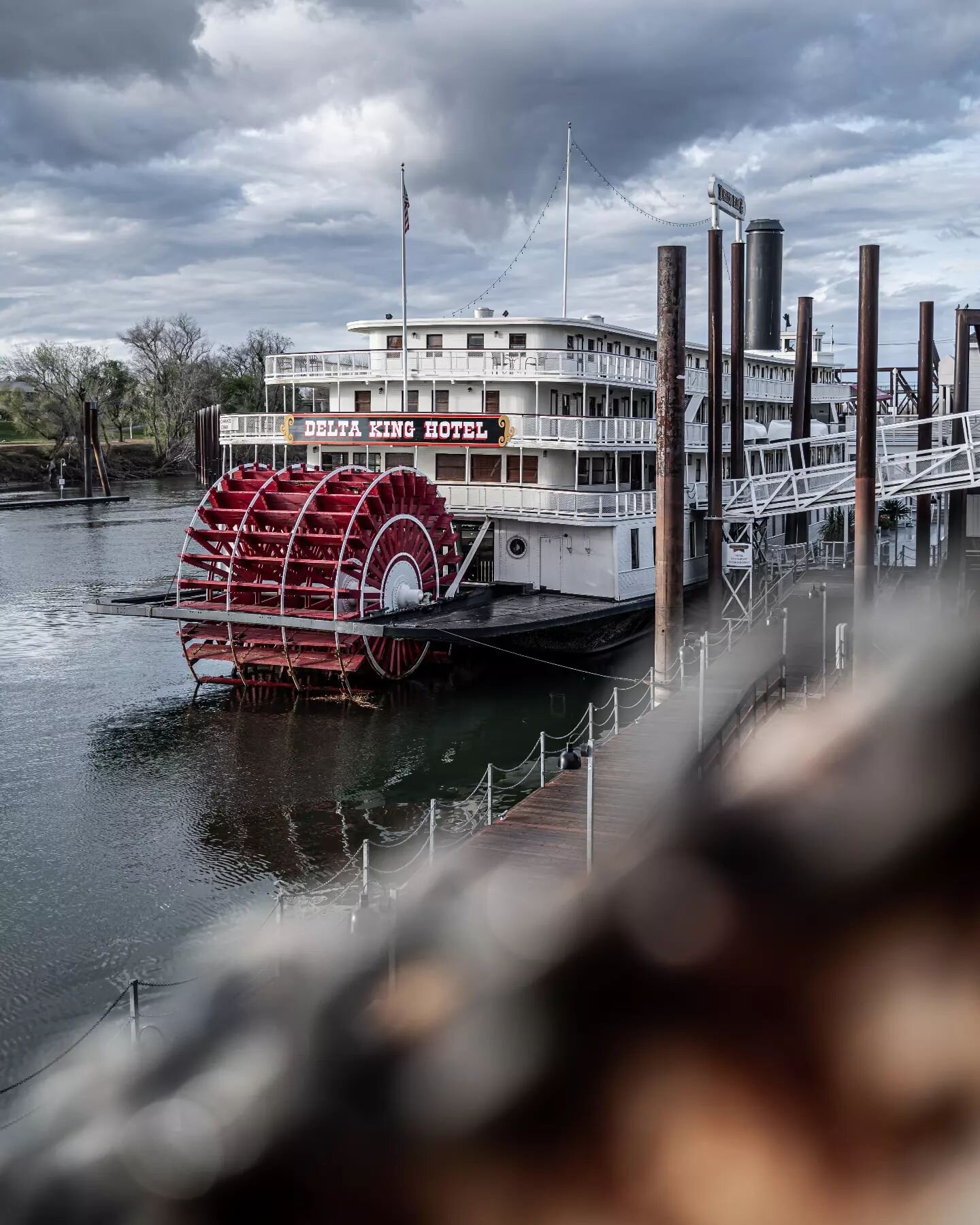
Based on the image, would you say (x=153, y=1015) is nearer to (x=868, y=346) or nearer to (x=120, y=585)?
(x=868, y=346)

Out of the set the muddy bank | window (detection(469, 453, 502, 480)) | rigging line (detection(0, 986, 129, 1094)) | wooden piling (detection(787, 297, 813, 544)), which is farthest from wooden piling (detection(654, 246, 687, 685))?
the muddy bank

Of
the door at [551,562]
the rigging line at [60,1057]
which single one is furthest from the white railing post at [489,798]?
the door at [551,562]

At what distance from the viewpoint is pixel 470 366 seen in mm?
24516

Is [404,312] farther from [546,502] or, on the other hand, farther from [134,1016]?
[134,1016]

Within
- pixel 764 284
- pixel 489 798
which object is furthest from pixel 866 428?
pixel 764 284

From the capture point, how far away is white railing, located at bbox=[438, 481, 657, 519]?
22750mm

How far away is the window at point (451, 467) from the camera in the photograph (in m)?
25.4

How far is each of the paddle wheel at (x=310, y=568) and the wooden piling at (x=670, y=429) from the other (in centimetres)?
775

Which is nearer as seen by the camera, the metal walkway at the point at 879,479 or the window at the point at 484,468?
the metal walkway at the point at 879,479

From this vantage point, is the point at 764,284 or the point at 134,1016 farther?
the point at 764,284

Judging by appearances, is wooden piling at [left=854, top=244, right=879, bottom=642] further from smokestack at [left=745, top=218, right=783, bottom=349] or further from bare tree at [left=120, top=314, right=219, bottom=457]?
bare tree at [left=120, top=314, right=219, bottom=457]

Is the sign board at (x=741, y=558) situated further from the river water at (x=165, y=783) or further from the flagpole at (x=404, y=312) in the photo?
the flagpole at (x=404, y=312)

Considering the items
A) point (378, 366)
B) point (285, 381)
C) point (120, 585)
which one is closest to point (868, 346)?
point (378, 366)

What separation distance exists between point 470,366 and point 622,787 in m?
15.6
